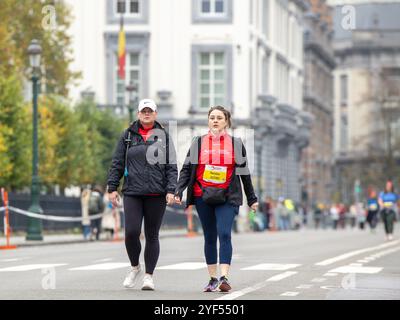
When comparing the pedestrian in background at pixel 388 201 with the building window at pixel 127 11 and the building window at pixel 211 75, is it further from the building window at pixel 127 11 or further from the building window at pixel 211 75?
the building window at pixel 127 11

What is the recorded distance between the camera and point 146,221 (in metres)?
16.9

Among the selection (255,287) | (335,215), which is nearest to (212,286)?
(255,287)

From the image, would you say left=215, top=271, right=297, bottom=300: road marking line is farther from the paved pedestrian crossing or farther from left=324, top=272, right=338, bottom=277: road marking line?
the paved pedestrian crossing

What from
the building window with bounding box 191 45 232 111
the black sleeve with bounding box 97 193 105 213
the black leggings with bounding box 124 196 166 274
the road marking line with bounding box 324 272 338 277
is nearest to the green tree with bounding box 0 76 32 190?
the black sleeve with bounding box 97 193 105 213

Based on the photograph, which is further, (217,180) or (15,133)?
(15,133)

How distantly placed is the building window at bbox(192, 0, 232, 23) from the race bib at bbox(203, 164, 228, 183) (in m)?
59.8

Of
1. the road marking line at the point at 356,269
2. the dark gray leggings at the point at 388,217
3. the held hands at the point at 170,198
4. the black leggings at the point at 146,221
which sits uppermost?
the dark gray leggings at the point at 388,217

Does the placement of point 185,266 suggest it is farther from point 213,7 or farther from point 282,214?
point 213,7

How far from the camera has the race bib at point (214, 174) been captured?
1653 cm

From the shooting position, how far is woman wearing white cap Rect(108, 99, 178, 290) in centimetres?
1680

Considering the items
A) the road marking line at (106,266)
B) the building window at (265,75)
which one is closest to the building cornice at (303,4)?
the building window at (265,75)

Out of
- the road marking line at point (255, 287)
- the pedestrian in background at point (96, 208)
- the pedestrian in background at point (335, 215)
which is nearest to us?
the road marking line at point (255, 287)

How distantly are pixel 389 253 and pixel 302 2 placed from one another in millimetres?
64566

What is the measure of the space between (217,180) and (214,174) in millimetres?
85
